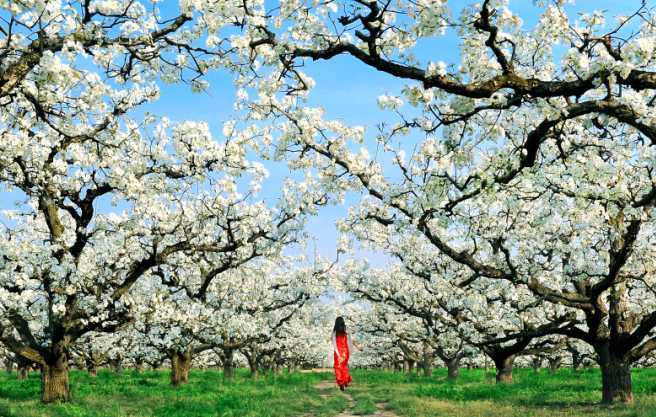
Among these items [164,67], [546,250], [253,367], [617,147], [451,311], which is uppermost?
[164,67]

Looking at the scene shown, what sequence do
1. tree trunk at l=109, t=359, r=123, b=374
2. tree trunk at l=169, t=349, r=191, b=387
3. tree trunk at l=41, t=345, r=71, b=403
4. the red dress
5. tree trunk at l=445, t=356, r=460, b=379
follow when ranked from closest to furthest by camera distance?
the red dress → tree trunk at l=41, t=345, r=71, b=403 → tree trunk at l=169, t=349, r=191, b=387 → tree trunk at l=445, t=356, r=460, b=379 → tree trunk at l=109, t=359, r=123, b=374

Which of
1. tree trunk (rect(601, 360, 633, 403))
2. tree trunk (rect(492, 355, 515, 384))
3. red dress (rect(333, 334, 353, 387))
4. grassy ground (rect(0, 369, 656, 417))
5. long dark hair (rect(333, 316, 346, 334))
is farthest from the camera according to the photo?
tree trunk (rect(492, 355, 515, 384))

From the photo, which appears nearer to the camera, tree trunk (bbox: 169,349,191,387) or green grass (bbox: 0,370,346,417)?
green grass (bbox: 0,370,346,417)

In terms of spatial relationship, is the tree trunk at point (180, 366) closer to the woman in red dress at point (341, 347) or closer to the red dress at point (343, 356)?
the red dress at point (343, 356)

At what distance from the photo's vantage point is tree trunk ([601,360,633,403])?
19.1 m

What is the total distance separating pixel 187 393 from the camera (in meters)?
25.6

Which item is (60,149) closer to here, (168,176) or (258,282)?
(168,176)

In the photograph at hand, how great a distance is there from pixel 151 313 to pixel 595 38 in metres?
17.6

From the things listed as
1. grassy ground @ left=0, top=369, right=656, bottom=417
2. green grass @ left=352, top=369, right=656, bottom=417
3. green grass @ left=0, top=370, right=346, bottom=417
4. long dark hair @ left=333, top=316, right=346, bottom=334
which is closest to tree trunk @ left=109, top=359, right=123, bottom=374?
green grass @ left=0, top=370, right=346, bottom=417

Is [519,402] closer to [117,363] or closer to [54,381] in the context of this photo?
[54,381]

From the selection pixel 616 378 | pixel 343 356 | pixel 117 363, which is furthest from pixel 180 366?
pixel 117 363

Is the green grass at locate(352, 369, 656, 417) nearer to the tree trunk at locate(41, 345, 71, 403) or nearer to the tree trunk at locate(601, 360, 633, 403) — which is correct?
the tree trunk at locate(601, 360, 633, 403)

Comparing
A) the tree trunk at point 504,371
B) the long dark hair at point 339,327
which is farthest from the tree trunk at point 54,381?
the tree trunk at point 504,371

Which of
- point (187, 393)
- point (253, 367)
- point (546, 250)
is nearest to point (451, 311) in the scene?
point (546, 250)
